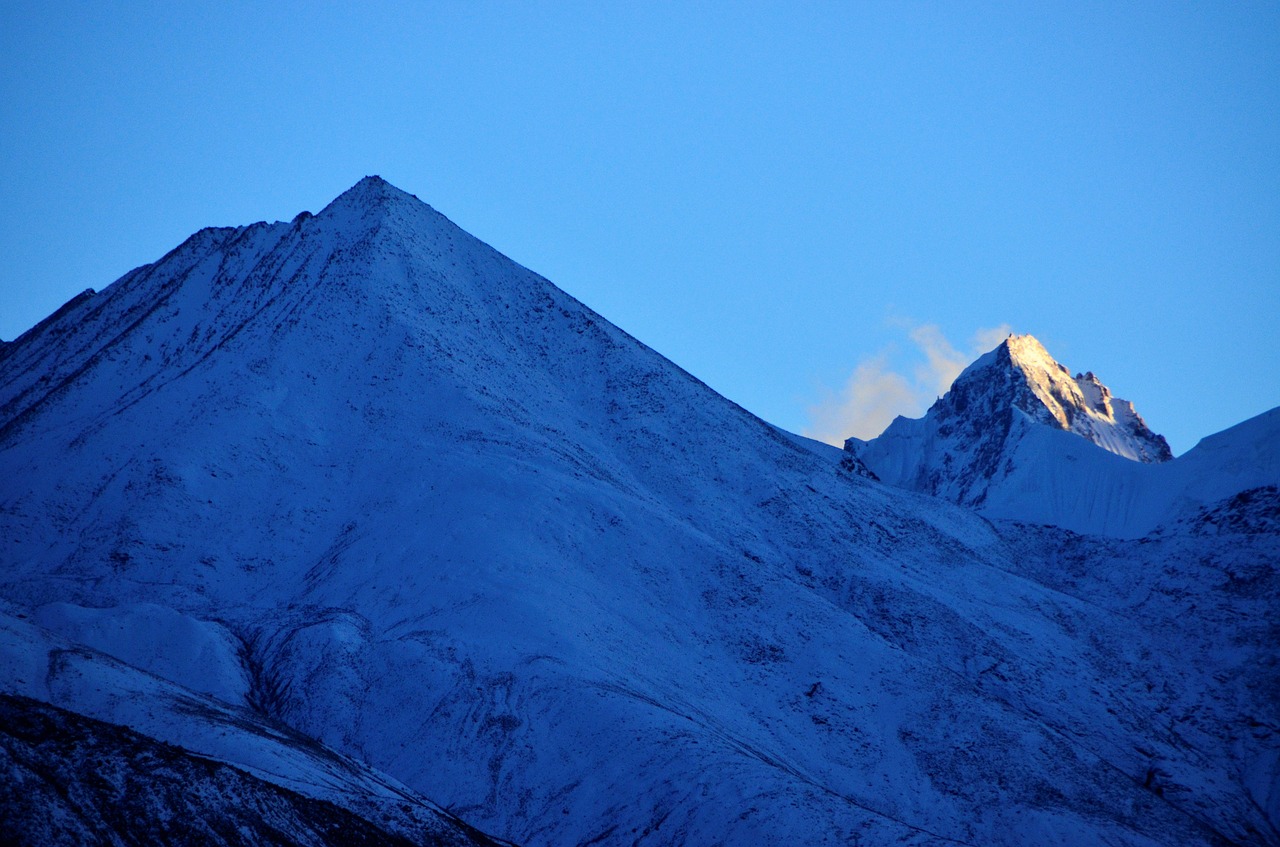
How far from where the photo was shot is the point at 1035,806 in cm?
4356

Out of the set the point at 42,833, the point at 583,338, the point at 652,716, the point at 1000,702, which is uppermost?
the point at 583,338

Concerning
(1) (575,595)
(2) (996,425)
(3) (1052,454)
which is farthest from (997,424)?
(1) (575,595)

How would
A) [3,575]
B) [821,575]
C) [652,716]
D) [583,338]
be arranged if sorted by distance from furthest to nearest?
1. [583,338]
2. [821,575]
3. [3,575]
4. [652,716]

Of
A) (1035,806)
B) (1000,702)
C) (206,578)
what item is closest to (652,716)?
(1035,806)

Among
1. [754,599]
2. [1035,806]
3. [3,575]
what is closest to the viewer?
[1035,806]

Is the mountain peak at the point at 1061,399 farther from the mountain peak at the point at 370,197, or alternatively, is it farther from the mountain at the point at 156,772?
the mountain at the point at 156,772

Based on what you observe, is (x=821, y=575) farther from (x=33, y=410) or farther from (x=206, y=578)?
(x=33, y=410)

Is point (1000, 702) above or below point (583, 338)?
below

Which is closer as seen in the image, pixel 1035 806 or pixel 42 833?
pixel 42 833

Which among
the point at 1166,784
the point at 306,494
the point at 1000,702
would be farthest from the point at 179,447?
the point at 1166,784

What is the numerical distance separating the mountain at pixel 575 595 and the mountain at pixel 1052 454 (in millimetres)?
21849

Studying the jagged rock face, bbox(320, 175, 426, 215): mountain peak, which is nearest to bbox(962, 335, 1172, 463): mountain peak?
the jagged rock face

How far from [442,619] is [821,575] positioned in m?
26.6

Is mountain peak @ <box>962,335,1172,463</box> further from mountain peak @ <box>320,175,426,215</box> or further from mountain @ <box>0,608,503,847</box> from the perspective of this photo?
mountain @ <box>0,608,503,847</box>
